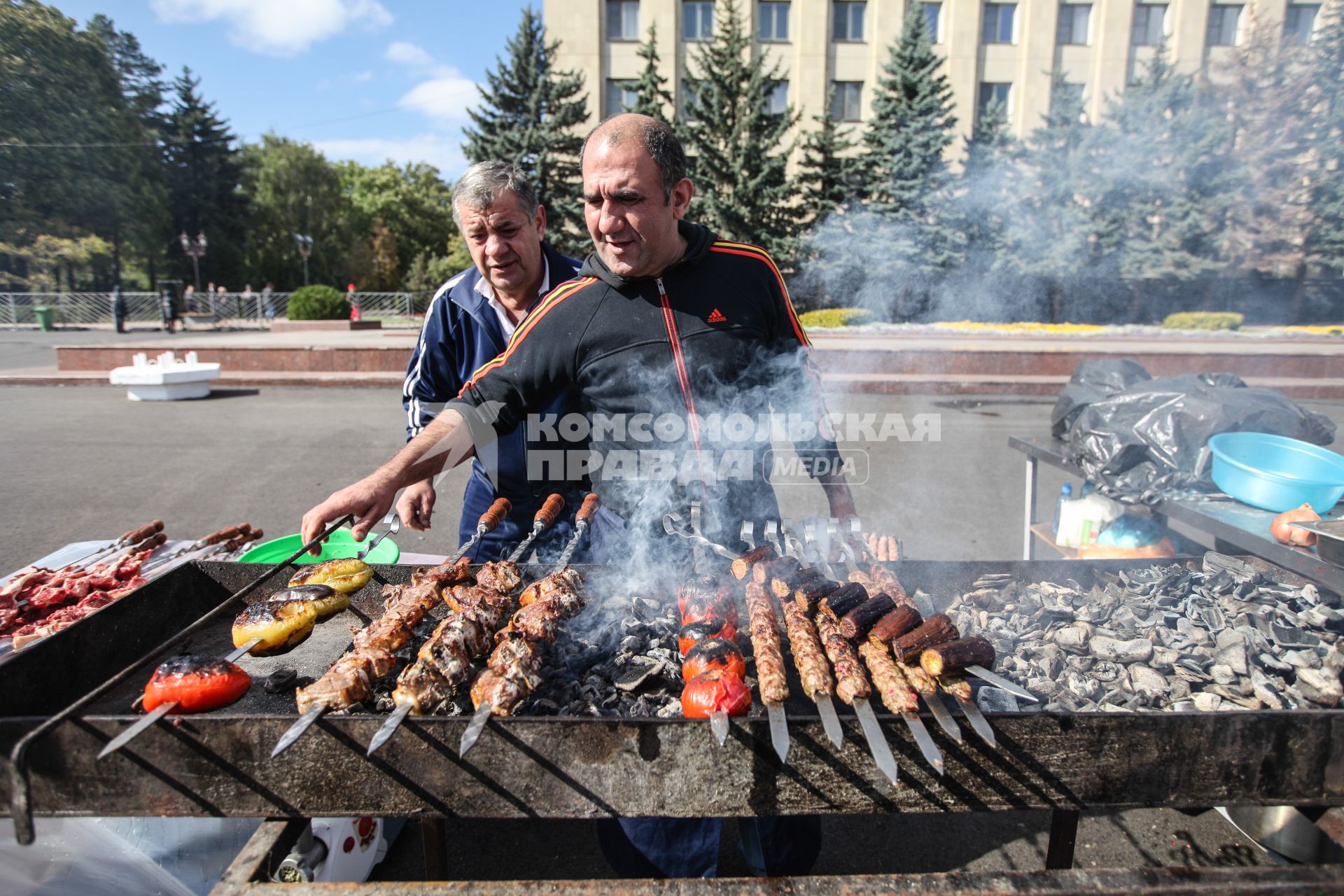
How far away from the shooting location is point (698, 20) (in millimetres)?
31812

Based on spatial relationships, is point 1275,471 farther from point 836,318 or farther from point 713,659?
point 836,318

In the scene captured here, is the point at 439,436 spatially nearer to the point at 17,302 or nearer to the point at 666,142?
the point at 666,142

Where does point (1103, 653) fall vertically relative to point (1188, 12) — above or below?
below

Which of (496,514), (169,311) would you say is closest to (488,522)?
(496,514)

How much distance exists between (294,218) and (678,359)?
54.5 metres

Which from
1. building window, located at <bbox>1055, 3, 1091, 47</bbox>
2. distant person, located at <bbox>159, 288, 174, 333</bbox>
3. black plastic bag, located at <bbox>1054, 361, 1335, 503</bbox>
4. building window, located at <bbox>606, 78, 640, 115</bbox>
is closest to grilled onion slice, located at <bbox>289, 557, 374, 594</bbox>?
black plastic bag, located at <bbox>1054, 361, 1335, 503</bbox>

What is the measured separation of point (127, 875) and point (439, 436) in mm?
1658

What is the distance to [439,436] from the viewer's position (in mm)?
2654

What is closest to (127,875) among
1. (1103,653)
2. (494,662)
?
(494,662)

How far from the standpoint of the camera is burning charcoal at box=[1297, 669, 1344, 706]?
2.02 meters

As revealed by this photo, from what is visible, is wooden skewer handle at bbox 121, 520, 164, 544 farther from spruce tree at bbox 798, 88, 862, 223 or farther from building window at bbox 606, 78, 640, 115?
building window at bbox 606, 78, 640, 115

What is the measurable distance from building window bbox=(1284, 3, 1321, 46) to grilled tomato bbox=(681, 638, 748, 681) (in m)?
11.3

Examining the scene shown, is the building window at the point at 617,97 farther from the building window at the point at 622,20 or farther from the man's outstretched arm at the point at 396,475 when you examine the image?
the man's outstretched arm at the point at 396,475

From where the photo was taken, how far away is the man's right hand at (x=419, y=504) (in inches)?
118
